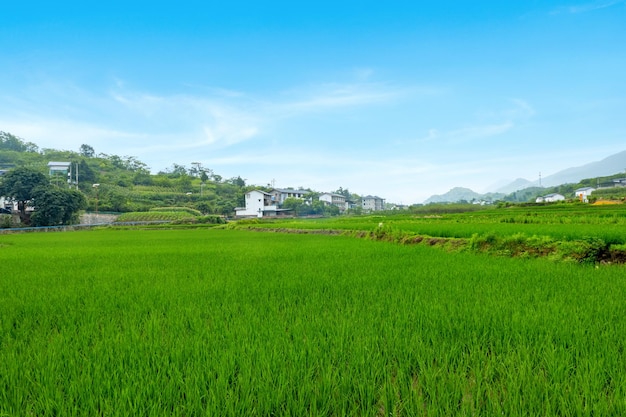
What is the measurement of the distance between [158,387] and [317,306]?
158 cm

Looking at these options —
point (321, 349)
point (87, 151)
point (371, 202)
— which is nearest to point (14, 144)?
point (87, 151)

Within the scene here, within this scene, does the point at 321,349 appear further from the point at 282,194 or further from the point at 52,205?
the point at 282,194

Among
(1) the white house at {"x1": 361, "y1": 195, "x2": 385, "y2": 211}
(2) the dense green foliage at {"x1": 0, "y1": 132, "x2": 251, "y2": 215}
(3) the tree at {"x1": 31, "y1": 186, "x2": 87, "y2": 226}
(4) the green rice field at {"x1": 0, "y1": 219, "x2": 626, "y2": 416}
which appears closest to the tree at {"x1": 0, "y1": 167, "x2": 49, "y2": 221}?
(3) the tree at {"x1": 31, "y1": 186, "x2": 87, "y2": 226}

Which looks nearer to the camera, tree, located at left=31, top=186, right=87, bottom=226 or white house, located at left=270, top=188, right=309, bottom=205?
tree, located at left=31, top=186, right=87, bottom=226

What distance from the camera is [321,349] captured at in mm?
1834

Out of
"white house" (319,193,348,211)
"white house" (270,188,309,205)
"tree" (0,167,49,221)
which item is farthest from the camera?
"white house" (319,193,348,211)

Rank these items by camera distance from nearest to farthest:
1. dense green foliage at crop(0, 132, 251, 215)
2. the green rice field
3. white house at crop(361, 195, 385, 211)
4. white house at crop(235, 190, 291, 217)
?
the green rice field
dense green foliage at crop(0, 132, 251, 215)
white house at crop(235, 190, 291, 217)
white house at crop(361, 195, 385, 211)

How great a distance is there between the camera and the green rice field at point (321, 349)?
4.35 ft

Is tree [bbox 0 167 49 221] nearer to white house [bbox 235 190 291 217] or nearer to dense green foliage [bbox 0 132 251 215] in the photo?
dense green foliage [bbox 0 132 251 215]

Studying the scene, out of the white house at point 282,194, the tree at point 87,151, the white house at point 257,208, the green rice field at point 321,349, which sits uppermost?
the tree at point 87,151

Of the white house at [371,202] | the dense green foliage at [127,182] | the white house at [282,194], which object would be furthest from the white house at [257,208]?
the white house at [371,202]

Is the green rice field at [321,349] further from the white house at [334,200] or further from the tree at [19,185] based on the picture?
the white house at [334,200]

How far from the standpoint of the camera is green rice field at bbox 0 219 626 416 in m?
1.33

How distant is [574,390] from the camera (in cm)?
135
